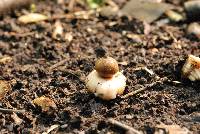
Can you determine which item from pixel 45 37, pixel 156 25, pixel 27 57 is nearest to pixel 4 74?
pixel 27 57

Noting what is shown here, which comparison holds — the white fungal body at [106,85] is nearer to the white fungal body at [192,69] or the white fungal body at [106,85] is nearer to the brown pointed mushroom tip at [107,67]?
the brown pointed mushroom tip at [107,67]

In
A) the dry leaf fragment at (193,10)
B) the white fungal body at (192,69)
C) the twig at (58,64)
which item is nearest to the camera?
the white fungal body at (192,69)

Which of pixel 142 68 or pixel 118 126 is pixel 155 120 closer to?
pixel 118 126

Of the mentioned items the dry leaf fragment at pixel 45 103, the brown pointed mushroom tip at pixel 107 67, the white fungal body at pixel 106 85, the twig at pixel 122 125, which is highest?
the brown pointed mushroom tip at pixel 107 67

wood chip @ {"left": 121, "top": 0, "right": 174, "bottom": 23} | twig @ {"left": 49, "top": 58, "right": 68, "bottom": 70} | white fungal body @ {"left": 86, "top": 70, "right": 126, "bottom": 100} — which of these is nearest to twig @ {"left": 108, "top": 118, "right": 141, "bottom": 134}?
white fungal body @ {"left": 86, "top": 70, "right": 126, "bottom": 100}

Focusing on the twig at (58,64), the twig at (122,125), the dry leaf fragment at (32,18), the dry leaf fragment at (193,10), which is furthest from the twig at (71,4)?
the twig at (122,125)

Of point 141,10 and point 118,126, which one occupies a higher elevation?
point 141,10

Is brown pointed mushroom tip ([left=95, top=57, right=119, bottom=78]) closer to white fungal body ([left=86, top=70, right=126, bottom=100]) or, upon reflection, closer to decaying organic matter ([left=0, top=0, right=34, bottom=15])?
white fungal body ([left=86, top=70, right=126, bottom=100])
